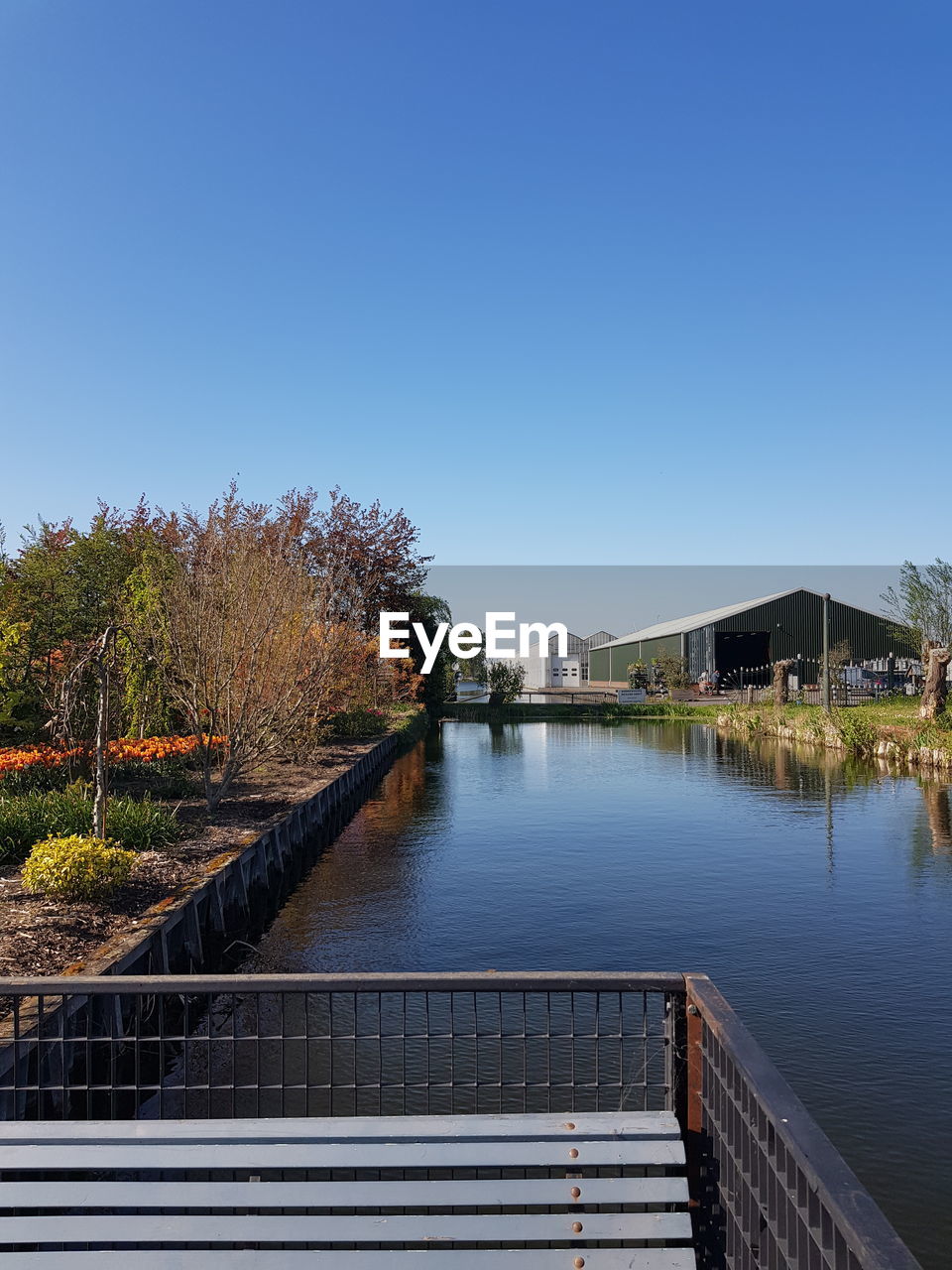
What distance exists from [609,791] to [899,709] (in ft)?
59.6

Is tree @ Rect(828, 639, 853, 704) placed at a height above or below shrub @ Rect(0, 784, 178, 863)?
above

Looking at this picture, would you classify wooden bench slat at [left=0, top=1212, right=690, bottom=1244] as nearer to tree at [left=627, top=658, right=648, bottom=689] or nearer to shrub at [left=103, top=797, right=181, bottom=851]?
shrub at [left=103, top=797, right=181, bottom=851]

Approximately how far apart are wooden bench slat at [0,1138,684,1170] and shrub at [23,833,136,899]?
5.94 metres

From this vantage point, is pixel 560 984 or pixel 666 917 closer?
pixel 560 984

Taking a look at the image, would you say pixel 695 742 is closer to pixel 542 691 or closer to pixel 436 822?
pixel 436 822

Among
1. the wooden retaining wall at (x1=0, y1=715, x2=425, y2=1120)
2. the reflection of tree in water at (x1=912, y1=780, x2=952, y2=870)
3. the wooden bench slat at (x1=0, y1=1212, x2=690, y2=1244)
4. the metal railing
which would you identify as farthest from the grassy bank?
the wooden bench slat at (x1=0, y1=1212, x2=690, y2=1244)

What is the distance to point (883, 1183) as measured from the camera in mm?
6133

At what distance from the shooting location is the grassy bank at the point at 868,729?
29.2 meters

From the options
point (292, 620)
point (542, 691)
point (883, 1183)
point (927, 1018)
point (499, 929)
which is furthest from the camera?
point (542, 691)

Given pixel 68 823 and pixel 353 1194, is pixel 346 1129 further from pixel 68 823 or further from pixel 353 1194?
pixel 68 823

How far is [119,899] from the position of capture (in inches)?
380

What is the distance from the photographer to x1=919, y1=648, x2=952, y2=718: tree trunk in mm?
31156

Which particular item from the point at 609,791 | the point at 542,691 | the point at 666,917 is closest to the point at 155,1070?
the point at 666,917

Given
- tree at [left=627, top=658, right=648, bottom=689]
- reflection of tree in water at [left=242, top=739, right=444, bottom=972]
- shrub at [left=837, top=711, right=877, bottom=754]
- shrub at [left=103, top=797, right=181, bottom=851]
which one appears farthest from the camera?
tree at [left=627, top=658, right=648, bottom=689]
